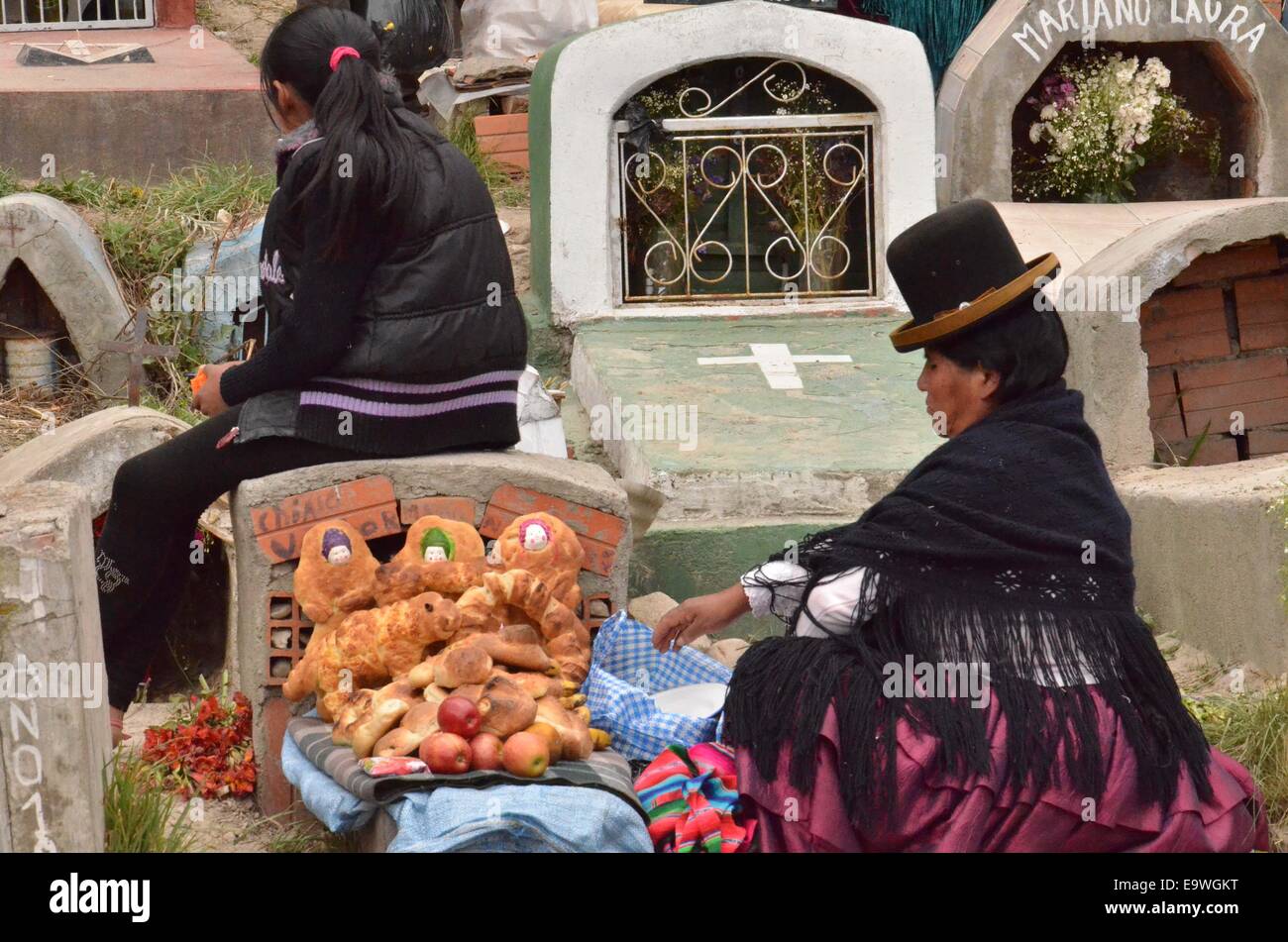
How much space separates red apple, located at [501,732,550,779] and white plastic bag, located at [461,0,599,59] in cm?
750

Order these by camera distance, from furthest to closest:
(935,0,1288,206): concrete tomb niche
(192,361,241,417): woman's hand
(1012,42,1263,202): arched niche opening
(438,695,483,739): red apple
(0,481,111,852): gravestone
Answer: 1. (1012,42,1263,202): arched niche opening
2. (935,0,1288,206): concrete tomb niche
3. (192,361,241,417): woman's hand
4. (438,695,483,739): red apple
5. (0,481,111,852): gravestone

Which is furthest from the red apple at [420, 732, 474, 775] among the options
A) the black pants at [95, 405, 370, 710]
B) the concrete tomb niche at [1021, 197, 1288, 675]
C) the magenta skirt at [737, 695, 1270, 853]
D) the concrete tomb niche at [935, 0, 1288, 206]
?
the concrete tomb niche at [935, 0, 1288, 206]

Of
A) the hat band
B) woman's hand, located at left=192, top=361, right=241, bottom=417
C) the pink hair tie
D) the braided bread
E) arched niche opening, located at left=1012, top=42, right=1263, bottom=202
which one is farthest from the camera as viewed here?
arched niche opening, located at left=1012, top=42, right=1263, bottom=202

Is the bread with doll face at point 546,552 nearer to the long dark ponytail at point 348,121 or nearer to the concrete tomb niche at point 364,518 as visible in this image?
the concrete tomb niche at point 364,518

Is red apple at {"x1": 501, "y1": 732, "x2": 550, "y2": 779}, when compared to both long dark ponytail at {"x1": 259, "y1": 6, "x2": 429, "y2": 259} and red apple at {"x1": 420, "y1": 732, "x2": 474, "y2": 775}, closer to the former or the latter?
red apple at {"x1": 420, "y1": 732, "x2": 474, "y2": 775}

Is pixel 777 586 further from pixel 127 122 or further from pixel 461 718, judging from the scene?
pixel 127 122

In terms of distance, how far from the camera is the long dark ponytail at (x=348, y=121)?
155 inches

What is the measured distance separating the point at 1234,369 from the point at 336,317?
4.69m

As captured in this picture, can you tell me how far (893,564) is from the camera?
3.30 metres

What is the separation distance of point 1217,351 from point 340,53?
4.60 meters

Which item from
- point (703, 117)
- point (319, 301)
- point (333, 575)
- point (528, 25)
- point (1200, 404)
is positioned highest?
point (528, 25)

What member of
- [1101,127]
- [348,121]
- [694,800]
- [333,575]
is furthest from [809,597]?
[1101,127]

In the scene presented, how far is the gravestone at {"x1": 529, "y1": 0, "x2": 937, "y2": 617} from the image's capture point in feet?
24.2

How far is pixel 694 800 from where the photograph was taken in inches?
138
